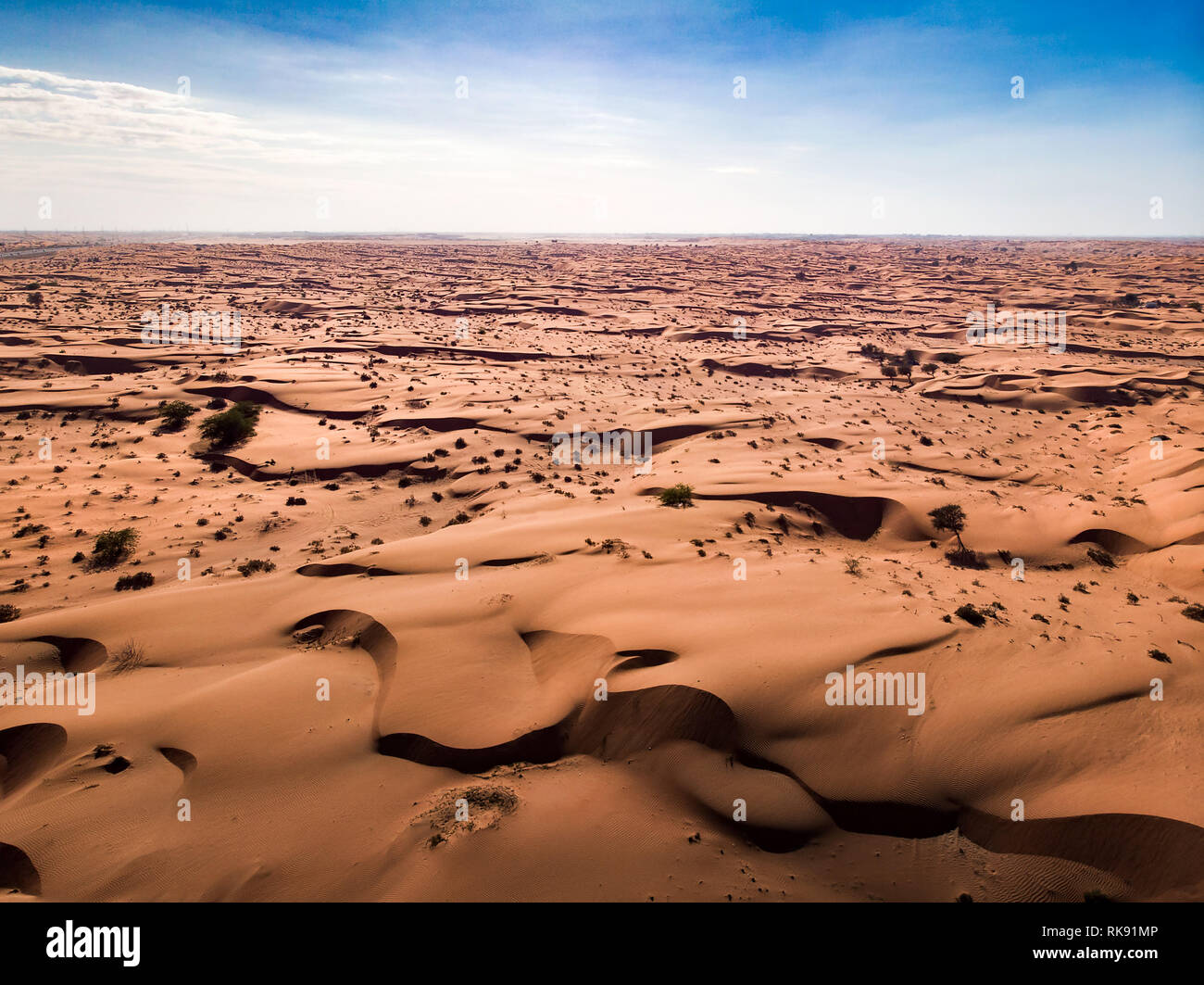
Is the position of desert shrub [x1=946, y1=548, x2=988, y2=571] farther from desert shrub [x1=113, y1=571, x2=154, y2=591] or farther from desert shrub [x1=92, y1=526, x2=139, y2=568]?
desert shrub [x1=92, y1=526, x2=139, y2=568]

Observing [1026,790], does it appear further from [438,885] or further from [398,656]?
[398,656]

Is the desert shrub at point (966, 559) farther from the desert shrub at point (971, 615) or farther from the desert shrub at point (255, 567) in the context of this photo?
the desert shrub at point (255, 567)

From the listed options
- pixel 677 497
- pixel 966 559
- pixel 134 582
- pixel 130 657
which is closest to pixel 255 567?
pixel 134 582

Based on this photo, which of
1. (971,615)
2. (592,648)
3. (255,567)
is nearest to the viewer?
(592,648)

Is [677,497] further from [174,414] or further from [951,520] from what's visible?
[174,414]

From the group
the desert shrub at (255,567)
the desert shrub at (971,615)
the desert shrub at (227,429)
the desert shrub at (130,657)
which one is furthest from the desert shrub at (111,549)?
the desert shrub at (971,615)

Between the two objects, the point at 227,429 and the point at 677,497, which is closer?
the point at 677,497

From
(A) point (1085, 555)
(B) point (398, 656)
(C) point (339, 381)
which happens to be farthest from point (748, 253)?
(B) point (398, 656)
